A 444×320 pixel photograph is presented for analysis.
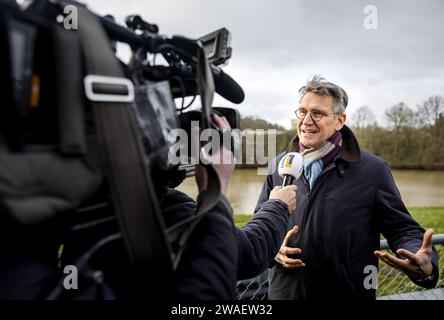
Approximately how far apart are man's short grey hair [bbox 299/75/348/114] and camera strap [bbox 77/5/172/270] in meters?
1.90

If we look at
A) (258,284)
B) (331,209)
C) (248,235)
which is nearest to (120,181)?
(248,235)

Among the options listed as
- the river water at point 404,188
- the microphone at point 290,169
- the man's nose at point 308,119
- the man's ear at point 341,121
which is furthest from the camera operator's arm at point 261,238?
the river water at point 404,188

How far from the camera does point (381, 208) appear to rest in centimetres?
205

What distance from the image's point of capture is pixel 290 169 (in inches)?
74.1

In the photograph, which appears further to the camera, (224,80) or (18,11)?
(224,80)

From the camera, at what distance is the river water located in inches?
741

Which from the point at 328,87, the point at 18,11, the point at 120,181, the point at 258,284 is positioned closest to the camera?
the point at 18,11

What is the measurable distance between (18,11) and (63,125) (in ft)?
0.72

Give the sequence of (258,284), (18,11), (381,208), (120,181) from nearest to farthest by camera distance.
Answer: (18,11) < (120,181) < (381,208) < (258,284)

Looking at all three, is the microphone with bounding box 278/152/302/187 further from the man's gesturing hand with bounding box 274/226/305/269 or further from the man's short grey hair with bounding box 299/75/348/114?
the man's short grey hair with bounding box 299/75/348/114

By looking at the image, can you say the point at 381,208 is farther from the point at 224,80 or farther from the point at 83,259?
the point at 83,259

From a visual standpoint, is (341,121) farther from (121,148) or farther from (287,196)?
(121,148)

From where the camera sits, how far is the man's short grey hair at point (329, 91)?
7.57 ft

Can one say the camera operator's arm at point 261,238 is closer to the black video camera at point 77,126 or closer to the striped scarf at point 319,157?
the black video camera at point 77,126
